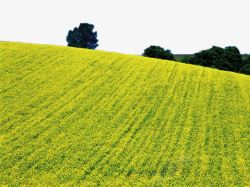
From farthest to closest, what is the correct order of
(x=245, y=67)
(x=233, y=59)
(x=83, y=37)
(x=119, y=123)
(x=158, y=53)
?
(x=83, y=37)
(x=158, y=53)
(x=233, y=59)
(x=245, y=67)
(x=119, y=123)

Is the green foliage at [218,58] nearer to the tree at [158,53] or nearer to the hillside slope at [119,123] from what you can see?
the tree at [158,53]

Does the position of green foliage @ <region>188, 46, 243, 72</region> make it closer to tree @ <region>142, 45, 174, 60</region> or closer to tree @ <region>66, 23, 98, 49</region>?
tree @ <region>142, 45, 174, 60</region>

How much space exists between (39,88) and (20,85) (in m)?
1.39

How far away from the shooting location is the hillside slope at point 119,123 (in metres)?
18.1

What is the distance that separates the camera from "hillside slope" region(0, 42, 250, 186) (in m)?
18.1

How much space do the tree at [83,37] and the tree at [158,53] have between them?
123ft

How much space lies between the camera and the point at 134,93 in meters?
27.8

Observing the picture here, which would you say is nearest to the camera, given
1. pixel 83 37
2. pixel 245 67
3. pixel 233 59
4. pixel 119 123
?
pixel 119 123

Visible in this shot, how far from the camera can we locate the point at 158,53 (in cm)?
6088

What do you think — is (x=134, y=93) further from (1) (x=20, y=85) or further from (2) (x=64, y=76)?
(1) (x=20, y=85)

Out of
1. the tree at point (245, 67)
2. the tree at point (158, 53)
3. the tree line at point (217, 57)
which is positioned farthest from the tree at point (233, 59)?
the tree at point (158, 53)

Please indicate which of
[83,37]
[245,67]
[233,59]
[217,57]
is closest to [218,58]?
[217,57]

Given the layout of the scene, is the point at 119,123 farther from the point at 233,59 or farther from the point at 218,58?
the point at 233,59

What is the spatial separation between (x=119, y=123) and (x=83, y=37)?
77.5m
